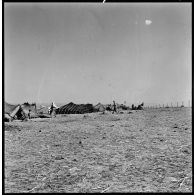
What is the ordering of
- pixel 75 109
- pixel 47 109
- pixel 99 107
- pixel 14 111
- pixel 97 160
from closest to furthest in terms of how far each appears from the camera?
1. pixel 97 160
2. pixel 14 111
3. pixel 75 109
4. pixel 47 109
5. pixel 99 107

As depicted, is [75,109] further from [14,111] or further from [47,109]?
[14,111]

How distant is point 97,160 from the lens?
5.27m

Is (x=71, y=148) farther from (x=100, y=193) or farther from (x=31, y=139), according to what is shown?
(x=100, y=193)

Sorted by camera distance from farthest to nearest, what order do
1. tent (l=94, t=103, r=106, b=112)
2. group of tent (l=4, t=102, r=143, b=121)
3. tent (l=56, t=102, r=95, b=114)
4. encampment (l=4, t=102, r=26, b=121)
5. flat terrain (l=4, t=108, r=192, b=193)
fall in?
tent (l=94, t=103, r=106, b=112) < tent (l=56, t=102, r=95, b=114) < group of tent (l=4, t=102, r=143, b=121) < encampment (l=4, t=102, r=26, b=121) < flat terrain (l=4, t=108, r=192, b=193)

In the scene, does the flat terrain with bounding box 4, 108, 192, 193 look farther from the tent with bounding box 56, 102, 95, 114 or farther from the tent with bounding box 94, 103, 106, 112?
the tent with bounding box 94, 103, 106, 112

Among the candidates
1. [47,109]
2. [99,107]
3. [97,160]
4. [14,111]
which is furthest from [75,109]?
[97,160]

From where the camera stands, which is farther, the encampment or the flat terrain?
the encampment

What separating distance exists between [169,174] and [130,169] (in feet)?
2.28


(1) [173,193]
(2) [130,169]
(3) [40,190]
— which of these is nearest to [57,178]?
(3) [40,190]

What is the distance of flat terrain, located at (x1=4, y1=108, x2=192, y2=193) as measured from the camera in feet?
13.8

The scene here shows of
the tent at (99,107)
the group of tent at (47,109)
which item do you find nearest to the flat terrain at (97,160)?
the group of tent at (47,109)

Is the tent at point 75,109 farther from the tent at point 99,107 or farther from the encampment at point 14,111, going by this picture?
the encampment at point 14,111

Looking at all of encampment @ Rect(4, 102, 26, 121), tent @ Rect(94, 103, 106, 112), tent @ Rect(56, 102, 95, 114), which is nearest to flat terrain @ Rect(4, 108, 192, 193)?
encampment @ Rect(4, 102, 26, 121)

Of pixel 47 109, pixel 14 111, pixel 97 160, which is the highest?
pixel 14 111
